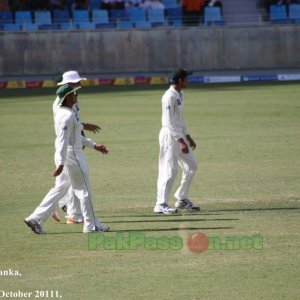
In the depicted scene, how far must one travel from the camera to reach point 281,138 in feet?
75.5

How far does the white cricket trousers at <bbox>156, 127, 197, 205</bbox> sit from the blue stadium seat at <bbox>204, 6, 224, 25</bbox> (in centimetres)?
2424

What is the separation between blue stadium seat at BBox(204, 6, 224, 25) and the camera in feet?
128

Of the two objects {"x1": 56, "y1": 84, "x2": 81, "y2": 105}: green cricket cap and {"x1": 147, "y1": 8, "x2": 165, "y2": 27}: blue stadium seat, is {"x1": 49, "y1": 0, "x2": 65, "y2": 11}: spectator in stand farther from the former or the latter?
{"x1": 56, "y1": 84, "x2": 81, "y2": 105}: green cricket cap

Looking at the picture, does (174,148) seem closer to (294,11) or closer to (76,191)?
(76,191)

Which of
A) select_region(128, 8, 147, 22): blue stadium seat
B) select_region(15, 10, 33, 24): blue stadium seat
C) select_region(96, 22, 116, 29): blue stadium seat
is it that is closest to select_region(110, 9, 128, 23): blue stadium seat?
select_region(128, 8, 147, 22): blue stadium seat

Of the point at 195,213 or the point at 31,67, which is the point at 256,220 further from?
the point at 31,67

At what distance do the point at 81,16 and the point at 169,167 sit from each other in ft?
78.9

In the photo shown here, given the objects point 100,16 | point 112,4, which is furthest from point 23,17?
point 112,4

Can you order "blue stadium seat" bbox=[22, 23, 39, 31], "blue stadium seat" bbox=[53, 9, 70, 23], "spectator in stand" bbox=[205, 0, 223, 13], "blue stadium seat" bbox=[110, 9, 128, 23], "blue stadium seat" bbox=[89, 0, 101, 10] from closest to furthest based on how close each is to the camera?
"blue stadium seat" bbox=[22, 23, 39, 31] → "blue stadium seat" bbox=[53, 9, 70, 23] → "blue stadium seat" bbox=[110, 9, 128, 23] → "spectator in stand" bbox=[205, 0, 223, 13] → "blue stadium seat" bbox=[89, 0, 101, 10]

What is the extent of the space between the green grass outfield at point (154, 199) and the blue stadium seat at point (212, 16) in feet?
28.8

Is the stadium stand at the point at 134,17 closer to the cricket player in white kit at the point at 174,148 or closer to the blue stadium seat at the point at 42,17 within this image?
the blue stadium seat at the point at 42,17

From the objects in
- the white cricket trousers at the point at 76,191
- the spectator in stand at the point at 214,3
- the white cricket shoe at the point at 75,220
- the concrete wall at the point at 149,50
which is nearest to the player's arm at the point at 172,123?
the white cricket shoe at the point at 75,220

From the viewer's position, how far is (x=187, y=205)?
1509cm

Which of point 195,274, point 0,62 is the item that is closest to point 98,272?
point 195,274
